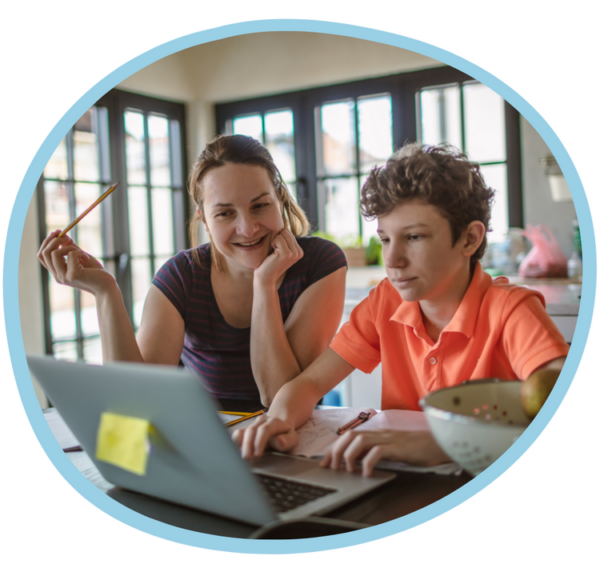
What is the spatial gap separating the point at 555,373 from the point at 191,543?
0.35m

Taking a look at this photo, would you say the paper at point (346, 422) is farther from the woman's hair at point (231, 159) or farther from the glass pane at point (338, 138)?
the glass pane at point (338, 138)

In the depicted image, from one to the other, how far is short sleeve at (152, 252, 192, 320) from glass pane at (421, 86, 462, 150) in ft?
3.45

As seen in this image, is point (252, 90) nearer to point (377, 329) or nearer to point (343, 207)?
point (377, 329)

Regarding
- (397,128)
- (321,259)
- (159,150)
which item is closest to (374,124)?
(397,128)

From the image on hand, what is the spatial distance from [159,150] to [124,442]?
56 centimetres

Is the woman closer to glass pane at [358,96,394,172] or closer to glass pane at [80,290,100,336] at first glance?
glass pane at [80,290,100,336]

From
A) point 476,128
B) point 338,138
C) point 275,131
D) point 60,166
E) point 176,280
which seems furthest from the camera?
point 338,138

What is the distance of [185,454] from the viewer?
0.42 meters

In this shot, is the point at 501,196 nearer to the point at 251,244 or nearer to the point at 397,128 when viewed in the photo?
the point at 397,128

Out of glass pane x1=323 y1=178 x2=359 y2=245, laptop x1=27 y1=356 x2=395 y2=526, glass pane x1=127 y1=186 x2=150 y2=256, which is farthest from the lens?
glass pane x1=323 y1=178 x2=359 y2=245

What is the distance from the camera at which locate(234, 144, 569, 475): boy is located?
0.49m

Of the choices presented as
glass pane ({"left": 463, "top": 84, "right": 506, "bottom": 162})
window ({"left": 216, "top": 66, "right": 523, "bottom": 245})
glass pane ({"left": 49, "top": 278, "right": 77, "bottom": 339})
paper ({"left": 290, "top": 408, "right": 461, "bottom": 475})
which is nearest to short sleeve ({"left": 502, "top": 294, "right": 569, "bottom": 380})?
paper ({"left": 290, "top": 408, "right": 461, "bottom": 475})

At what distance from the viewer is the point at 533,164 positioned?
5.36ft

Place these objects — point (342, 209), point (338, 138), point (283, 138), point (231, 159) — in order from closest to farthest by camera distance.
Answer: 1. point (231, 159)
2. point (283, 138)
3. point (338, 138)
4. point (342, 209)
